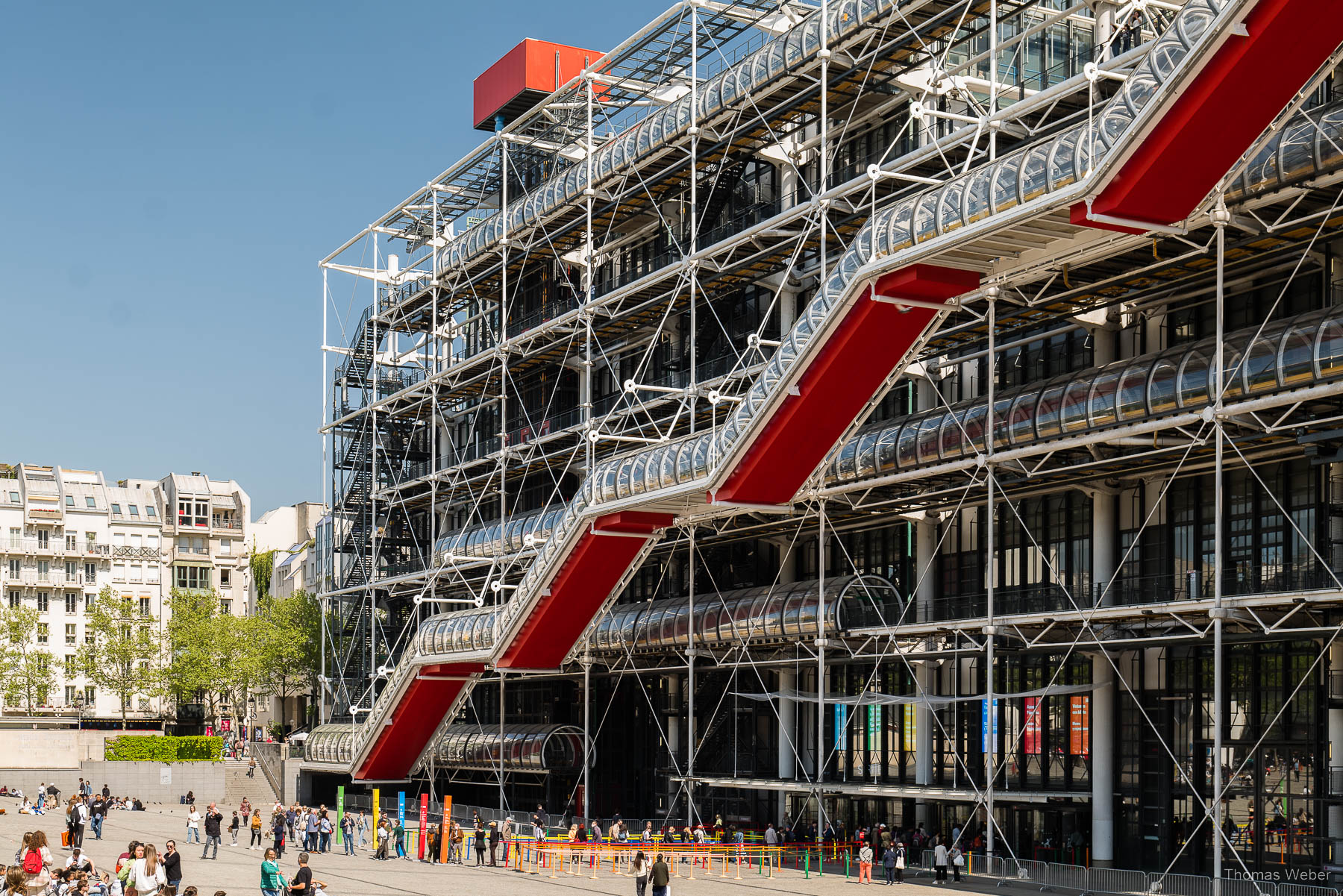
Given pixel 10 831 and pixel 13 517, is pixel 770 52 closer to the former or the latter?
pixel 10 831

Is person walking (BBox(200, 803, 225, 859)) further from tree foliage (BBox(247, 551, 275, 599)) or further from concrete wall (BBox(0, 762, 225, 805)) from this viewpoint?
tree foliage (BBox(247, 551, 275, 599))

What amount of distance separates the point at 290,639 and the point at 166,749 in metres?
16.0

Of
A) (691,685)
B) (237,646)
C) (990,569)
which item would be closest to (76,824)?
(691,685)

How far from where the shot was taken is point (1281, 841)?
2588 cm

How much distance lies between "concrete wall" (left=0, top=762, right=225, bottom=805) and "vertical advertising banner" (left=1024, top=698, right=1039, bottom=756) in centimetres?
3686

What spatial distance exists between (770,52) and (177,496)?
236ft

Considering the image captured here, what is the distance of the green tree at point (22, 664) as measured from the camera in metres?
77.0

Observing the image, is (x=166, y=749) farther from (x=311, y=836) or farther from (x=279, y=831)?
(x=279, y=831)

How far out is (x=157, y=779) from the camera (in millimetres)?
59156

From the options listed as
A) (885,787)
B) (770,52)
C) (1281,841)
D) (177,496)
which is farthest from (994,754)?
(177,496)

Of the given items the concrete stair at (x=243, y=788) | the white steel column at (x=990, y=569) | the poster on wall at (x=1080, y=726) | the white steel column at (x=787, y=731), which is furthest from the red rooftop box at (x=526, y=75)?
the poster on wall at (x=1080, y=726)

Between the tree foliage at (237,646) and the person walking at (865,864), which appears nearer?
the person walking at (865,864)

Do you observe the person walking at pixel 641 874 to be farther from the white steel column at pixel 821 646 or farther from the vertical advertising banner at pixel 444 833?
the vertical advertising banner at pixel 444 833

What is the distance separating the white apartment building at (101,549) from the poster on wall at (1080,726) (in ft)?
198
